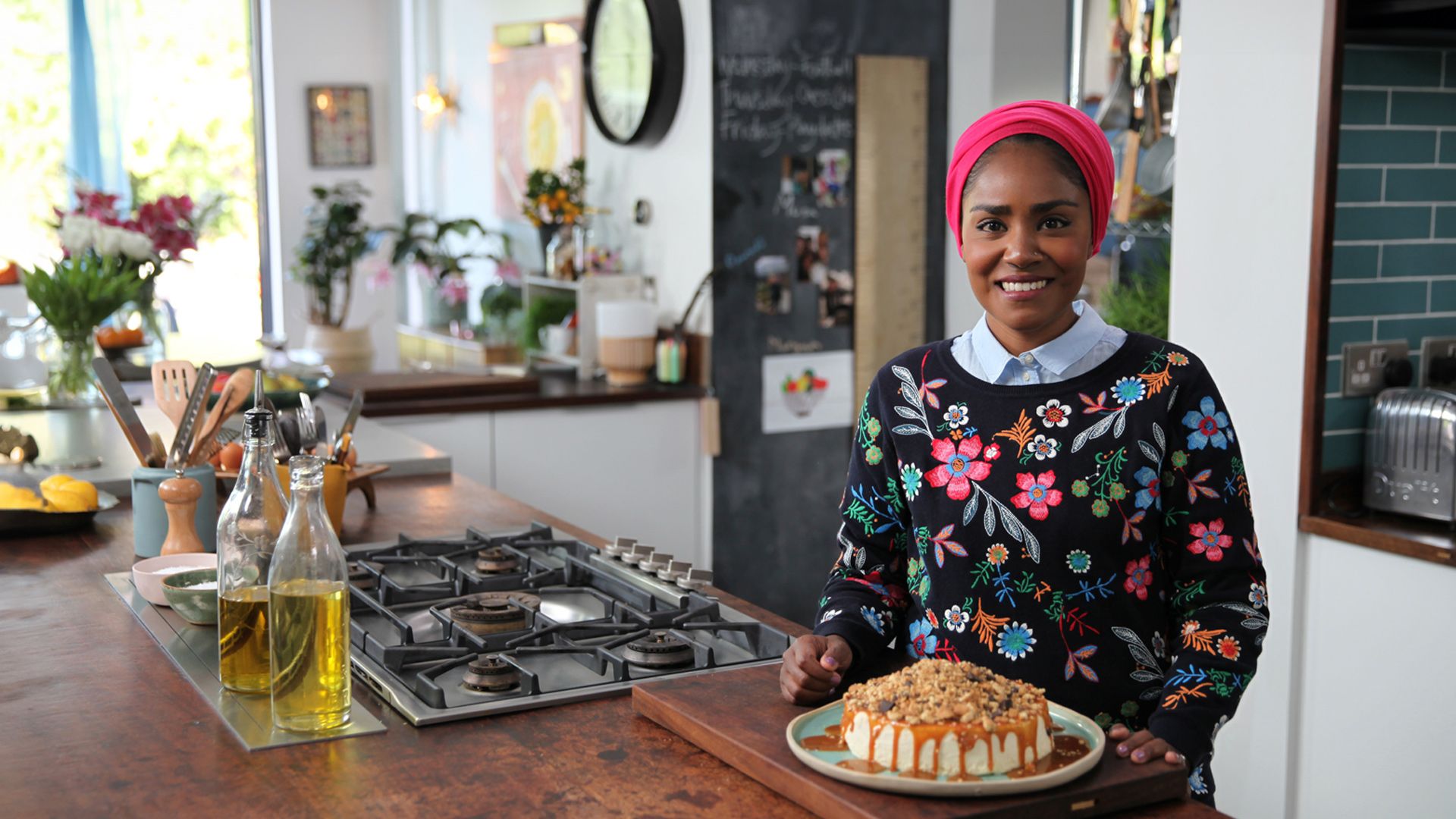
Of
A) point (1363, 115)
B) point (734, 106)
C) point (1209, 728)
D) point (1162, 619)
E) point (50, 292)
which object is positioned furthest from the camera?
point (734, 106)

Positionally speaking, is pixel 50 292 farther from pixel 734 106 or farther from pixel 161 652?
pixel 161 652

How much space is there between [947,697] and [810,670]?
0.20m

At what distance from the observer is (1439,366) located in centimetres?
273

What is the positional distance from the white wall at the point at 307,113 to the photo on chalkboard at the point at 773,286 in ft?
12.0

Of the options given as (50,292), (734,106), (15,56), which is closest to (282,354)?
(50,292)

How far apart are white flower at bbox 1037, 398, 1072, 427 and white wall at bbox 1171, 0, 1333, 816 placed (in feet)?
4.22

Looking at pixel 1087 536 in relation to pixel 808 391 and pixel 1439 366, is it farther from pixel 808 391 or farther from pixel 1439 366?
pixel 808 391

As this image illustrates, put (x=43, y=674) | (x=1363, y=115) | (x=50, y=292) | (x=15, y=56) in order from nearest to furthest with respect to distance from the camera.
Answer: (x=43, y=674), (x=1363, y=115), (x=50, y=292), (x=15, y=56)

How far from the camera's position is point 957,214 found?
1458 mm

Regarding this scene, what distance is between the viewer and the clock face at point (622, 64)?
4230 millimetres

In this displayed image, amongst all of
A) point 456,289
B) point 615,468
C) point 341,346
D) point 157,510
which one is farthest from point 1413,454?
point 341,346

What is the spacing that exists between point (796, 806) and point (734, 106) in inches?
123

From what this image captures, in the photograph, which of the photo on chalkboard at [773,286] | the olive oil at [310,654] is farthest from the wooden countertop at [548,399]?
the olive oil at [310,654]

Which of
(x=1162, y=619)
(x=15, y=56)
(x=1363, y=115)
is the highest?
(x=15, y=56)
